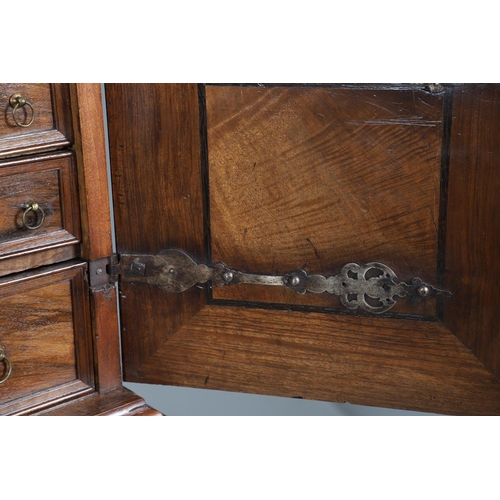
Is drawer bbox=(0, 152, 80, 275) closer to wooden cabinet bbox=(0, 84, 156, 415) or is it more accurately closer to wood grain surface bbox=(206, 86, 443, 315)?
wooden cabinet bbox=(0, 84, 156, 415)

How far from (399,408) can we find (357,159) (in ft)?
1.19

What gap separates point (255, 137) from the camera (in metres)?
1.33

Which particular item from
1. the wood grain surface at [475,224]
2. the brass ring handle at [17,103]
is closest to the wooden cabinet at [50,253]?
the brass ring handle at [17,103]

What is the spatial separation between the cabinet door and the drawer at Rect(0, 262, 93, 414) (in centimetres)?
8

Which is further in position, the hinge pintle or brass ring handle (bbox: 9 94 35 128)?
the hinge pintle

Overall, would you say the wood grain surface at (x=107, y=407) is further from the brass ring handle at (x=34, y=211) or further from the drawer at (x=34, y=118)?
the drawer at (x=34, y=118)

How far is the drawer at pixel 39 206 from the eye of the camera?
1327 mm

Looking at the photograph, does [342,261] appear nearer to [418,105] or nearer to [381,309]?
[381,309]

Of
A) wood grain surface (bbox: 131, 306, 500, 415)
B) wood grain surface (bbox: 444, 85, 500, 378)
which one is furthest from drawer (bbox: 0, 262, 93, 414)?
wood grain surface (bbox: 444, 85, 500, 378)

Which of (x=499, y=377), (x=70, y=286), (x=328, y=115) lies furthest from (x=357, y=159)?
(x=70, y=286)

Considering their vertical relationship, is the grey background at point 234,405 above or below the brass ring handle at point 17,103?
below

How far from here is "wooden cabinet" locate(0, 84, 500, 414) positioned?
1279mm

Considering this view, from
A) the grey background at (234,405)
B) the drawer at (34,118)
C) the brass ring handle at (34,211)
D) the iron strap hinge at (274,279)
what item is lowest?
the grey background at (234,405)

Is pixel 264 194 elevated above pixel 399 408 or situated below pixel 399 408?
above
